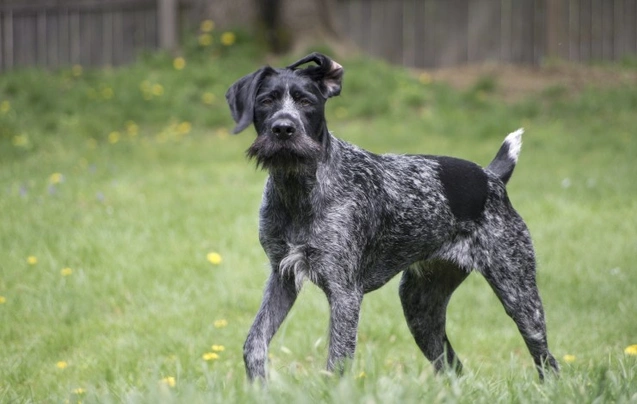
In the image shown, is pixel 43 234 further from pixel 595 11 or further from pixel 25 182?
pixel 595 11

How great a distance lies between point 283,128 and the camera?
4203 millimetres

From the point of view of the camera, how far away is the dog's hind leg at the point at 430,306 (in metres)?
5.21

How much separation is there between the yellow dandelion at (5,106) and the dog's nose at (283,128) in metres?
9.19

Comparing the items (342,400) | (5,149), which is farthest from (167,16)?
(342,400)

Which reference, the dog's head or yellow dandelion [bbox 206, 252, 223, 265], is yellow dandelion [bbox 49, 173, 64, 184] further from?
the dog's head

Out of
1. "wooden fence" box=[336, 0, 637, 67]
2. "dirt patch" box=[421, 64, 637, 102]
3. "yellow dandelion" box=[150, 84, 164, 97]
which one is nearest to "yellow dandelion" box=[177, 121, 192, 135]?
"yellow dandelion" box=[150, 84, 164, 97]

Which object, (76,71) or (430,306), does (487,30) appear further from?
(430,306)

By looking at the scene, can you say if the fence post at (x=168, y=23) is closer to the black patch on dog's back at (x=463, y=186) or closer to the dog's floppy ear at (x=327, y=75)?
the black patch on dog's back at (x=463, y=186)

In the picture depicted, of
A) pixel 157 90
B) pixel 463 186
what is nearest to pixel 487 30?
pixel 157 90

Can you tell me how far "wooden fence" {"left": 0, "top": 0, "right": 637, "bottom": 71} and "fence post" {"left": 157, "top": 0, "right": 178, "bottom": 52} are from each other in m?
0.02

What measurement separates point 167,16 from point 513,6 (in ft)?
18.6

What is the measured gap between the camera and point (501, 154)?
547cm

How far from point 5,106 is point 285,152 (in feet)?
31.3

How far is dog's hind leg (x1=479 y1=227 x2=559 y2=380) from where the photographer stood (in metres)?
4.91
